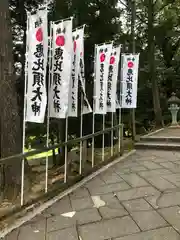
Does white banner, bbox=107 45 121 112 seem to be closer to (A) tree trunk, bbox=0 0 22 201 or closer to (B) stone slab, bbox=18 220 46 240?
(A) tree trunk, bbox=0 0 22 201

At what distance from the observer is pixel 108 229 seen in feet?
10.8

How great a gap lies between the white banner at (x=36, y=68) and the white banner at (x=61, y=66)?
1.37ft

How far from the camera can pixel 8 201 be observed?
4.43 metres

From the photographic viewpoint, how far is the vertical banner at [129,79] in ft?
24.6

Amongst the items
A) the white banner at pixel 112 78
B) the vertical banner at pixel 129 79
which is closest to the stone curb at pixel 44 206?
the white banner at pixel 112 78

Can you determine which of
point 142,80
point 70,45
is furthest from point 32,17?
point 142,80

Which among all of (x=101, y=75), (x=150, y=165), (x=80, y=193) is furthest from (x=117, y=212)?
(x=101, y=75)

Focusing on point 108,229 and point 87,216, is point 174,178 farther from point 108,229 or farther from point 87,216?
point 108,229

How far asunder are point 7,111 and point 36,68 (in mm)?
973

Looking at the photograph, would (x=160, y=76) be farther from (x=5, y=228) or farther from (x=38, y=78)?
(x=5, y=228)

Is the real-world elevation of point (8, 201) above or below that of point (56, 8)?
below

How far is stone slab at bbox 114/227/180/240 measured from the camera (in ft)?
10.0

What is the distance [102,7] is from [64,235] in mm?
7644

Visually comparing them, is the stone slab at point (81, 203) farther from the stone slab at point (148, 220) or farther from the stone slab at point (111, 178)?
Result: the stone slab at point (111, 178)
